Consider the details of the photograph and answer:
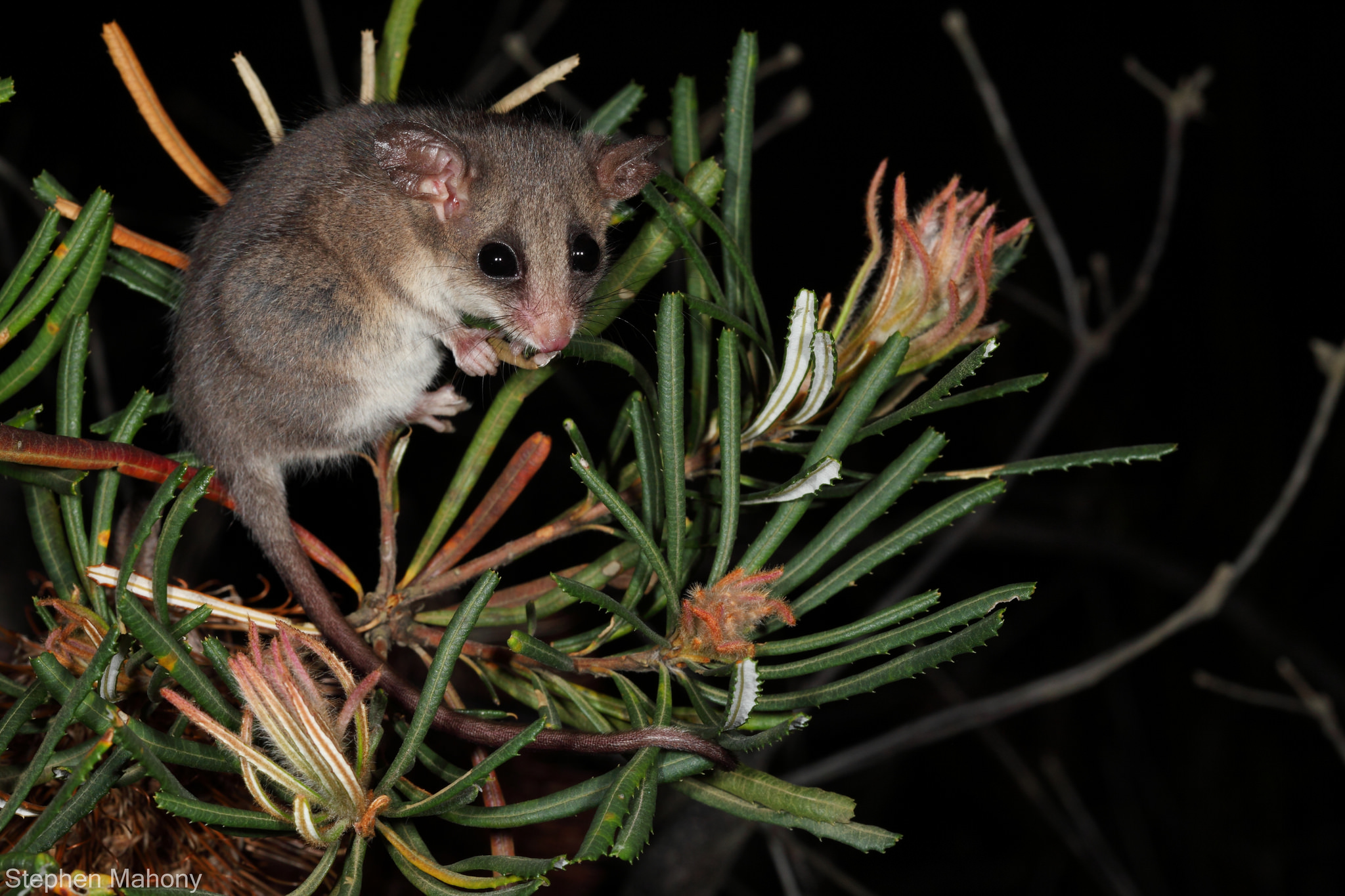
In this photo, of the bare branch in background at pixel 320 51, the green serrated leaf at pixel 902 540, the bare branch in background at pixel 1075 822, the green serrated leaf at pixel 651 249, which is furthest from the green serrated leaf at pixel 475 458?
the bare branch in background at pixel 1075 822

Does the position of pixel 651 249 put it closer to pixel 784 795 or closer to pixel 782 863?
pixel 784 795

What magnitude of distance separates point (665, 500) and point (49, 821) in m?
0.57

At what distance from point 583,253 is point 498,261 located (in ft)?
0.49

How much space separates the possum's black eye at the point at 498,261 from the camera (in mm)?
1728

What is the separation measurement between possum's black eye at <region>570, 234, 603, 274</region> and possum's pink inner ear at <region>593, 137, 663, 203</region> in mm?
105

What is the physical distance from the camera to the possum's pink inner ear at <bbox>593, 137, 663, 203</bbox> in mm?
1654

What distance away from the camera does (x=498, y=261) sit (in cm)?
172

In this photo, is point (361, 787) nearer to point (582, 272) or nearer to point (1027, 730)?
point (582, 272)

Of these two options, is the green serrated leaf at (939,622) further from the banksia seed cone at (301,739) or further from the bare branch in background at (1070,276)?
the bare branch in background at (1070,276)

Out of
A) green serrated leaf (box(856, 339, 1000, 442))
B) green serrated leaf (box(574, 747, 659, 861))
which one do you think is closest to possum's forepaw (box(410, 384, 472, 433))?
green serrated leaf (box(856, 339, 1000, 442))

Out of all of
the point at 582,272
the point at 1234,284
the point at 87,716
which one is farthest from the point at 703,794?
the point at 1234,284

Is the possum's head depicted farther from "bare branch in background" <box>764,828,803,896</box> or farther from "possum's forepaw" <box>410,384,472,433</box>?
"bare branch in background" <box>764,828,803,896</box>

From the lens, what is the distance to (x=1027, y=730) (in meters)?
3.99

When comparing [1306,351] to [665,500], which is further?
[1306,351]
